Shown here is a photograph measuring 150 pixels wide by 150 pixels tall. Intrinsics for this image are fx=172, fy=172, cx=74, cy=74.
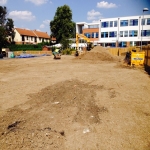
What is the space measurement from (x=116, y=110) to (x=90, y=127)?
167cm

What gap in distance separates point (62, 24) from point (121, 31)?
63.9 feet

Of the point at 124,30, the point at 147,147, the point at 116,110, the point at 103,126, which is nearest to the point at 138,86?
the point at 116,110

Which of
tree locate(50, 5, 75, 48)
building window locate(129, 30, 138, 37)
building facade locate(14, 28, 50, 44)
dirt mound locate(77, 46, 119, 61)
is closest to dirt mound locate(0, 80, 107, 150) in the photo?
dirt mound locate(77, 46, 119, 61)

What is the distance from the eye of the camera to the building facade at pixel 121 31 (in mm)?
47281

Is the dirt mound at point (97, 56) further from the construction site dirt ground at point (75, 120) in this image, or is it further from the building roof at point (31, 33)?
the building roof at point (31, 33)

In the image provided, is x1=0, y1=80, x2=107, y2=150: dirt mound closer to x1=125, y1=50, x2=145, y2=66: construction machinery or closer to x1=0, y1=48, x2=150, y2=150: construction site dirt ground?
x1=0, y1=48, x2=150, y2=150: construction site dirt ground

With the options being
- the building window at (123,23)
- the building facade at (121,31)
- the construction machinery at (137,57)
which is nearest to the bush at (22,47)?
the building facade at (121,31)

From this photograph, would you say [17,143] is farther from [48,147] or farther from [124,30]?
[124,30]

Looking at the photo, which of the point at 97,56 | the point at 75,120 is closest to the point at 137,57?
the point at 97,56

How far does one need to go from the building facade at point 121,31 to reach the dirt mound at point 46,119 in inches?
1767

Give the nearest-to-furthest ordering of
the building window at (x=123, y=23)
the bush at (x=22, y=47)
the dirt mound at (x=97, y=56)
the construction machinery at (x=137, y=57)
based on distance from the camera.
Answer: the construction machinery at (x=137, y=57) < the dirt mound at (x=97, y=56) < the bush at (x=22, y=47) < the building window at (x=123, y=23)

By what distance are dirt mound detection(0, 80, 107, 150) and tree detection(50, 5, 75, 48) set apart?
50624mm

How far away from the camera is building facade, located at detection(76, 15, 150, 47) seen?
47281 millimetres

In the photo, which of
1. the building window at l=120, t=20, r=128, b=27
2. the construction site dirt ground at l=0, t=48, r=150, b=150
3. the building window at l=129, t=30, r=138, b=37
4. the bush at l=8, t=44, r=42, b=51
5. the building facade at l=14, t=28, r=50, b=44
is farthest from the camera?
the building facade at l=14, t=28, r=50, b=44
